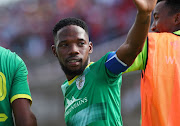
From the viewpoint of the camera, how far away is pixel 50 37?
729 cm

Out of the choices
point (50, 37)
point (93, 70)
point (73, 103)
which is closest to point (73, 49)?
point (93, 70)

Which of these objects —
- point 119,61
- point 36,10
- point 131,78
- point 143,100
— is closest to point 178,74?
point 143,100

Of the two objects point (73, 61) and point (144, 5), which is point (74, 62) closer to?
point (73, 61)

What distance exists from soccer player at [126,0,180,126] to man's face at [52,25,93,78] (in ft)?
1.16

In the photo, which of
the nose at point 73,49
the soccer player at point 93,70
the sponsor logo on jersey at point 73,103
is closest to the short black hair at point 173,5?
the soccer player at point 93,70

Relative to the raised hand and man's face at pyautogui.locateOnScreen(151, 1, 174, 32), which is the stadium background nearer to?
man's face at pyautogui.locateOnScreen(151, 1, 174, 32)

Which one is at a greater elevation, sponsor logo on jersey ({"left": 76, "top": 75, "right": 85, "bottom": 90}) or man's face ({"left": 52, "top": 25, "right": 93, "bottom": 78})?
man's face ({"left": 52, "top": 25, "right": 93, "bottom": 78})

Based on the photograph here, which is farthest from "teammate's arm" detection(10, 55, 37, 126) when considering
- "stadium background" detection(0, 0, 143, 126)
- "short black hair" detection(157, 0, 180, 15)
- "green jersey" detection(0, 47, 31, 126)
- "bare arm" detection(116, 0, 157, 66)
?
"stadium background" detection(0, 0, 143, 126)

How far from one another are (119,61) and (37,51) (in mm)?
5903

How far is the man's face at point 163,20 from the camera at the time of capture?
236 centimetres

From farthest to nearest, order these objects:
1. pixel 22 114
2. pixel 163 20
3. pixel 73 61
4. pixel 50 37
Answer: pixel 50 37 → pixel 163 20 → pixel 73 61 → pixel 22 114

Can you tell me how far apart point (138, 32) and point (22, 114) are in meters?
0.90

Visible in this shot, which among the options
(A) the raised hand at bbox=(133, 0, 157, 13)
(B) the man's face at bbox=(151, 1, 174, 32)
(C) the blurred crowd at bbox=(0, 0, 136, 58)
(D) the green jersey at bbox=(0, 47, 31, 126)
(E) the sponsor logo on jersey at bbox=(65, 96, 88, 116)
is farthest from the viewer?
(C) the blurred crowd at bbox=(0, 0, 136, 58)

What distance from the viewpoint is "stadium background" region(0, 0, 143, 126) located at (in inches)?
257
